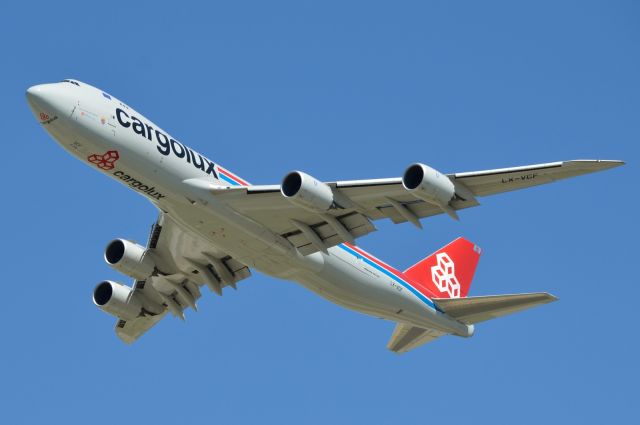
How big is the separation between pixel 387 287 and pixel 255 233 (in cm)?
688

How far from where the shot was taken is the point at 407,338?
47.1 meters

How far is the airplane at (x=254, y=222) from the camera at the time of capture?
3594 cm

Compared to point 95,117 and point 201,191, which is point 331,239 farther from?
point 95,117

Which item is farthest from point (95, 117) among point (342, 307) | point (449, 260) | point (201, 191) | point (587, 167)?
point (449, 260)

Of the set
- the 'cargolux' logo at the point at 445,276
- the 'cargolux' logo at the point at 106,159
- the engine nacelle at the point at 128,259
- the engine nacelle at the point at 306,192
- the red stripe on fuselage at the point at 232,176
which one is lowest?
the engine nacelle at the point at 128,259

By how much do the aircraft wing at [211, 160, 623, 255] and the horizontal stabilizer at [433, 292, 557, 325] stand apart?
7118mm

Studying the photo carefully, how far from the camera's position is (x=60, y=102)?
118 ft

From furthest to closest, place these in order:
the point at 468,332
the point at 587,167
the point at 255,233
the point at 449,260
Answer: the point at 449,260, the point at 468,332, the point at 255,233, the point at 587,167

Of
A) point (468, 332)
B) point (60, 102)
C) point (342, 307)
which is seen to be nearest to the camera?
point (60, 102)

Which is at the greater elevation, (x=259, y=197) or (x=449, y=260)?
(x=449, y=260)

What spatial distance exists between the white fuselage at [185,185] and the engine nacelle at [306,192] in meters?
3.01

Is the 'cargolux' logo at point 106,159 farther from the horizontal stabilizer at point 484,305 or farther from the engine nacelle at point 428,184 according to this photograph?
the horizontal stabilizer at point 484,305

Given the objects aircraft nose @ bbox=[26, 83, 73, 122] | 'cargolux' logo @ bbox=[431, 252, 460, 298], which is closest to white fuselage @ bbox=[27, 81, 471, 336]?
aircraft nose @ bbox=[26, 83, 73, 122]

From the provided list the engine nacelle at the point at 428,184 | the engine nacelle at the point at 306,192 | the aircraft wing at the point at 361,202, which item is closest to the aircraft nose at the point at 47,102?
the aircraft wing at the point at 361,202
